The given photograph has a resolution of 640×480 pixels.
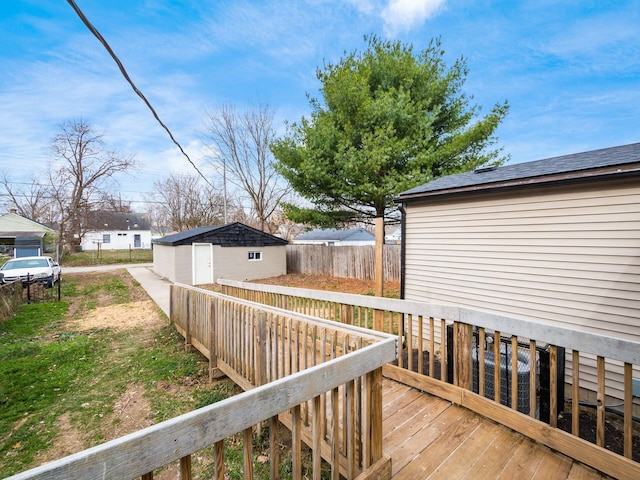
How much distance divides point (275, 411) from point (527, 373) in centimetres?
261

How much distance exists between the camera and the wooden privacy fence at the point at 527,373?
182cm

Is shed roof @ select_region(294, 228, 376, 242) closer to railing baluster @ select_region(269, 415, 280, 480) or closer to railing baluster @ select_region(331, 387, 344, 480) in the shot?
railing baluster @ select_region(331, 387, 344, 480)

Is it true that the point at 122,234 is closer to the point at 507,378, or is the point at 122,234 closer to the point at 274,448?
the point at 274,448

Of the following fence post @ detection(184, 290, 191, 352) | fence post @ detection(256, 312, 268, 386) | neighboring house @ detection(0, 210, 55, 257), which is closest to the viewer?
fence post @ detection(256, 312, 268, 386)

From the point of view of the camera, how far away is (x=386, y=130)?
34.3 ft

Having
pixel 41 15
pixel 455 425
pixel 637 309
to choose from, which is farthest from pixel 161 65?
pixel 637 309

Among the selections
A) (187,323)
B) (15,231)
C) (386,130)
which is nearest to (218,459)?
(187,323)

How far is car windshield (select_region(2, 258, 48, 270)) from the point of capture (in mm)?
11117

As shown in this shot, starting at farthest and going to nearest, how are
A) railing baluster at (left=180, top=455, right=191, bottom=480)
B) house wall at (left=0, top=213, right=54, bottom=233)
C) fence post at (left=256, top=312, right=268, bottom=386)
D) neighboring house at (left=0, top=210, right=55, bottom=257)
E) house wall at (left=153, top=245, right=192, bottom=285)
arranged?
house wall at (left=0, top=213, right=54, bottom=233) → neighboring house at (left=0, top=210, right=55, bottom=257) → house wall at (left=153, top=245, right=192, bottom=285) → fence post at (left=256, top=312, right=268, bottom=386) → railing baluster at (left=180, top=455, right=191, bottom=480)

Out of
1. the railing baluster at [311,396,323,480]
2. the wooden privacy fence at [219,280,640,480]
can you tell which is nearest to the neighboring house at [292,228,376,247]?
the wooden privacy fence at [219,280,640,480]

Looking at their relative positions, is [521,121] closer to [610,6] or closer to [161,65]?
[610,6]

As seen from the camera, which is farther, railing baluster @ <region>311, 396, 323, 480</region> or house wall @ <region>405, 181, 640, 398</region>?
house wall @ <region>405, 181, 640, 398</region>

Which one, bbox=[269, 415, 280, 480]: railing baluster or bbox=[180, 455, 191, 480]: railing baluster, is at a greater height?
bbox=[180, 455, 191, 480]: railing baluster

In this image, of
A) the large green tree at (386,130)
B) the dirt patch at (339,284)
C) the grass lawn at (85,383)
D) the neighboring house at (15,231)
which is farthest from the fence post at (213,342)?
the neighboring house at (15,231)
